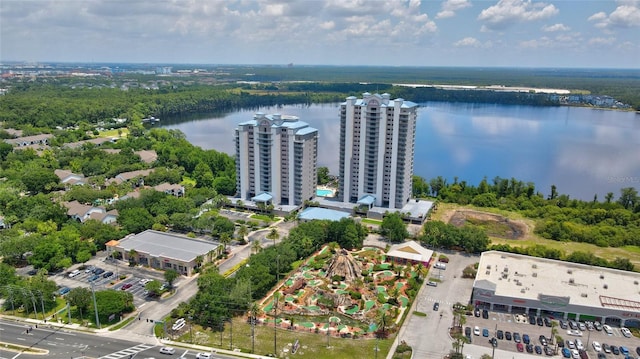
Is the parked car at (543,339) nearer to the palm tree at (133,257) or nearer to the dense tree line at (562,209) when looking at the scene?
the dense tree line at (562,209)

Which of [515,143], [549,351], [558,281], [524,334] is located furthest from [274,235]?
[515,143]

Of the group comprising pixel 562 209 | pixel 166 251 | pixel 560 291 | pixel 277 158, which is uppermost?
pixel 277 158

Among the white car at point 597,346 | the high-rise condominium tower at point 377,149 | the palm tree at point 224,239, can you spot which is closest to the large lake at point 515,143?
the high-rise condominium tower at point 377,149

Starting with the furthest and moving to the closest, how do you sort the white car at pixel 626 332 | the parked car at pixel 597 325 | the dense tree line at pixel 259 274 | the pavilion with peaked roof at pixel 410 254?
the pavilion with peaked roof at pixel 410 254 < the parked car at pixel 597 325 < the dense tree line at pixel 259 274 < the white car at pixel 626 332

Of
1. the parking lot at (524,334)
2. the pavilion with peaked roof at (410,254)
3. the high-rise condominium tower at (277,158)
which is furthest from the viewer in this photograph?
the high-rise condominium tower at (277,158)

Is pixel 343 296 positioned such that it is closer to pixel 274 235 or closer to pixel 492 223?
pixel 274 235

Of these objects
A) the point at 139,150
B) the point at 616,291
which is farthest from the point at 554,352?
the point at 139,150

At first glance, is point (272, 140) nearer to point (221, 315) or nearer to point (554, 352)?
point (221, 315)
